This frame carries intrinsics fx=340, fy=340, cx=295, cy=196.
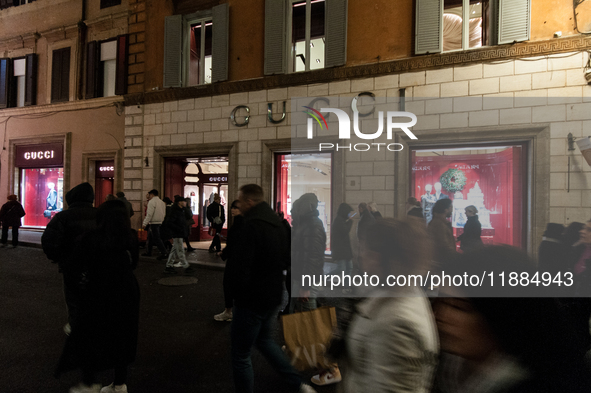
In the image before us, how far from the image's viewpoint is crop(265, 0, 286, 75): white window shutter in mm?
9477

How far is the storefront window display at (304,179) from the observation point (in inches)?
359

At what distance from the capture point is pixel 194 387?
295cm

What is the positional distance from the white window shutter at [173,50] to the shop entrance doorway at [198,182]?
2520 millimetres

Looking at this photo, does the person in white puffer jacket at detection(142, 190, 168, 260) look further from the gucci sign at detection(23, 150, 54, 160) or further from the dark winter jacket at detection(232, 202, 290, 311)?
the gucci sign at detection(23, 150, 54, 160)

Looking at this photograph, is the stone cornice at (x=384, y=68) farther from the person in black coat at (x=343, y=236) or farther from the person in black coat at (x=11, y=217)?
the person in black coat at (x=11, y=217)

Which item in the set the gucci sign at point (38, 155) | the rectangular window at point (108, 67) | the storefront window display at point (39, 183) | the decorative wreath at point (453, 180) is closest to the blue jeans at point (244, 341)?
the decorative wreath at point (453, 180)

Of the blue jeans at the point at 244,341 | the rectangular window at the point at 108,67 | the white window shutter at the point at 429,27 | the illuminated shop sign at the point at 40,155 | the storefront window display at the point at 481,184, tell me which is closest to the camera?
the blue jeans at the point at 244,341

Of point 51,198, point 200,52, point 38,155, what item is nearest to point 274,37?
point 200,52

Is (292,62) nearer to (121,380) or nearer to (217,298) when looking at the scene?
(217,298)

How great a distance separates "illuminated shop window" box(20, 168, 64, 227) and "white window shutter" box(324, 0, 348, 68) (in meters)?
11.6

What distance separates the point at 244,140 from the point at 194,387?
7.76 meters

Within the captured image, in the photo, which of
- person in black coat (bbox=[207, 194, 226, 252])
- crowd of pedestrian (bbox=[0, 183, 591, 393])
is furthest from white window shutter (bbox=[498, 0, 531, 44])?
person in black coat (bbox=[207, 194, 226, 252])

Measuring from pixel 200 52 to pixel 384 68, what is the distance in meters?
5.93

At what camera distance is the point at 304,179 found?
31.0 ft
